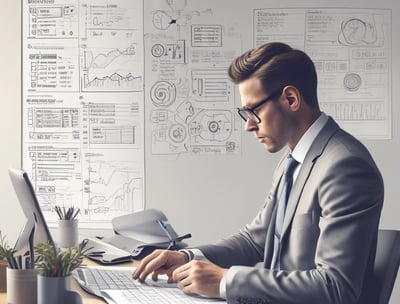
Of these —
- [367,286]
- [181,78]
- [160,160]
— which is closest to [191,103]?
[181,78]

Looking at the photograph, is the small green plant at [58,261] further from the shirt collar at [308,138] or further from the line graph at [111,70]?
the line graph at [111,70]

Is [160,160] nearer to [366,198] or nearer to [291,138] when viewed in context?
[291,138]

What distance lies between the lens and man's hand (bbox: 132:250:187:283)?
5.49 ft

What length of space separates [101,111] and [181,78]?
0.48 meters

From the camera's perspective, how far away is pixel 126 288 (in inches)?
62.4

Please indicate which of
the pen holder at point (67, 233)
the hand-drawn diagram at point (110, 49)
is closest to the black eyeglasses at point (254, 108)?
the pen holder at point (67, 233)

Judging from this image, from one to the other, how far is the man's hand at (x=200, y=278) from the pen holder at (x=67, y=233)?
70 cm

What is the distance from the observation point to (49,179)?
3.47 m

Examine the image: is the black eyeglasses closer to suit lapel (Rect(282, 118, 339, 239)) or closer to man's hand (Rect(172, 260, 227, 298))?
suit lapel (Rect(282, 118, 339, 239))

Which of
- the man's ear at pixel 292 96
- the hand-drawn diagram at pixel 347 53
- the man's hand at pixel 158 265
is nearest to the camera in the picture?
the man's hand at pixel 158 265

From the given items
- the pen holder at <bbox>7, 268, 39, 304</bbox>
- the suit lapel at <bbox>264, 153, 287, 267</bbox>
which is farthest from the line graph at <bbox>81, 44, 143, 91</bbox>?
the pen holder at <bbox>7, 268, 39, 304</bbox>

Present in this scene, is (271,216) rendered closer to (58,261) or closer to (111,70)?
(58,261)

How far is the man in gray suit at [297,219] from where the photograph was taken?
1.49 m

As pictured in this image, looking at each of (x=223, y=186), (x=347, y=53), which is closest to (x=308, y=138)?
(x=223, y=186)
